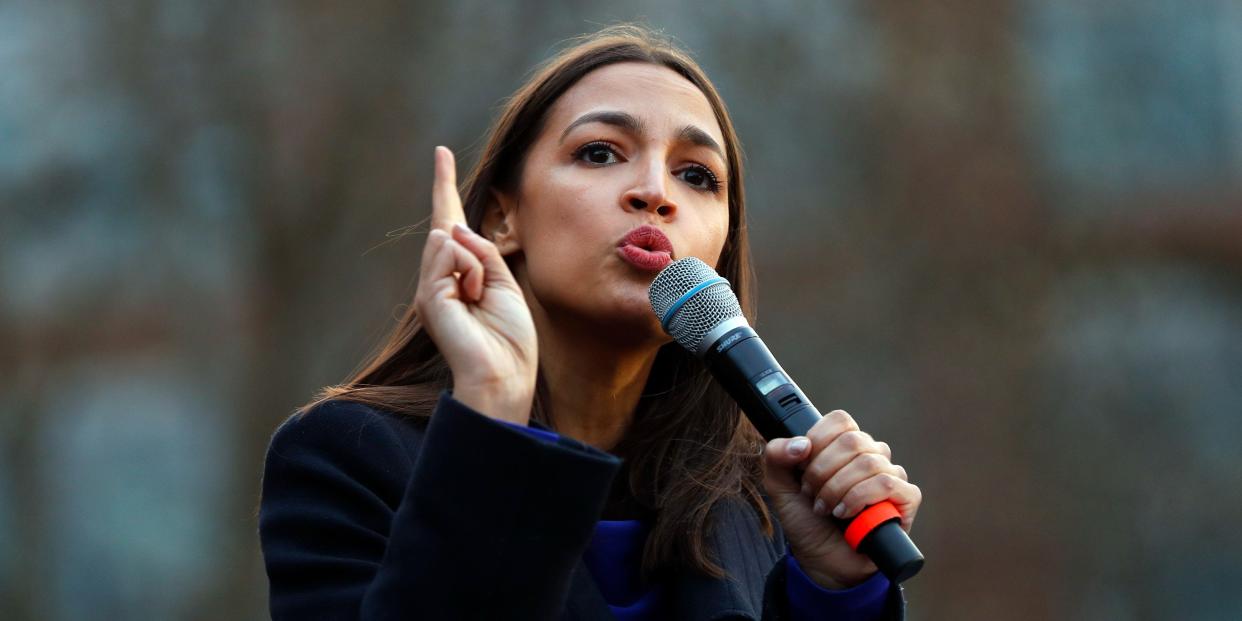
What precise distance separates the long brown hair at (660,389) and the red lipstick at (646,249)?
385 millimetres

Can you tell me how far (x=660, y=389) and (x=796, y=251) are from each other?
540cm

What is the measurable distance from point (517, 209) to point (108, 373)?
6.55m

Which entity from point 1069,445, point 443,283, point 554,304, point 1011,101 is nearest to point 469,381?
point 443,283

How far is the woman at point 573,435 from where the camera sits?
2244mm

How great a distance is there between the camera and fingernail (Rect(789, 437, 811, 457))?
250 centimetres

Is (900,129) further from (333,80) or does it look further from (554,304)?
(554,304)

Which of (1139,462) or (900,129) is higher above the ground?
(900,129)

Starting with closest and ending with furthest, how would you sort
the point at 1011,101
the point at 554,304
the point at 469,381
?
the point at 469,381, the point at 554,304, the point at 1011,101

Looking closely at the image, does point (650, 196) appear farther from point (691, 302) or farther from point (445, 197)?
point (445, 197)

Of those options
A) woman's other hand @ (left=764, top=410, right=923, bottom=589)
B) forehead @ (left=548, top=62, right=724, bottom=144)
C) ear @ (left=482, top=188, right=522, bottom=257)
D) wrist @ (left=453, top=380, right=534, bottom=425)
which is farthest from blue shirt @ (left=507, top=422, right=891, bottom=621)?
forehead @ (left=548, top=62, right=724, bottom=144)

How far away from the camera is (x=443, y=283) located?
2.42m

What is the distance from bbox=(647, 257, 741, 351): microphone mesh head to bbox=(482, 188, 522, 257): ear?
20.0 inches

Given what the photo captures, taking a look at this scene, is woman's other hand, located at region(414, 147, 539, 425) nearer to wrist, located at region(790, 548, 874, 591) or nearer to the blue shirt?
the blue shirt

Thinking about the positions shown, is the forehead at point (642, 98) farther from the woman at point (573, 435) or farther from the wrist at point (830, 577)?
the wrist at point (830, 577)
